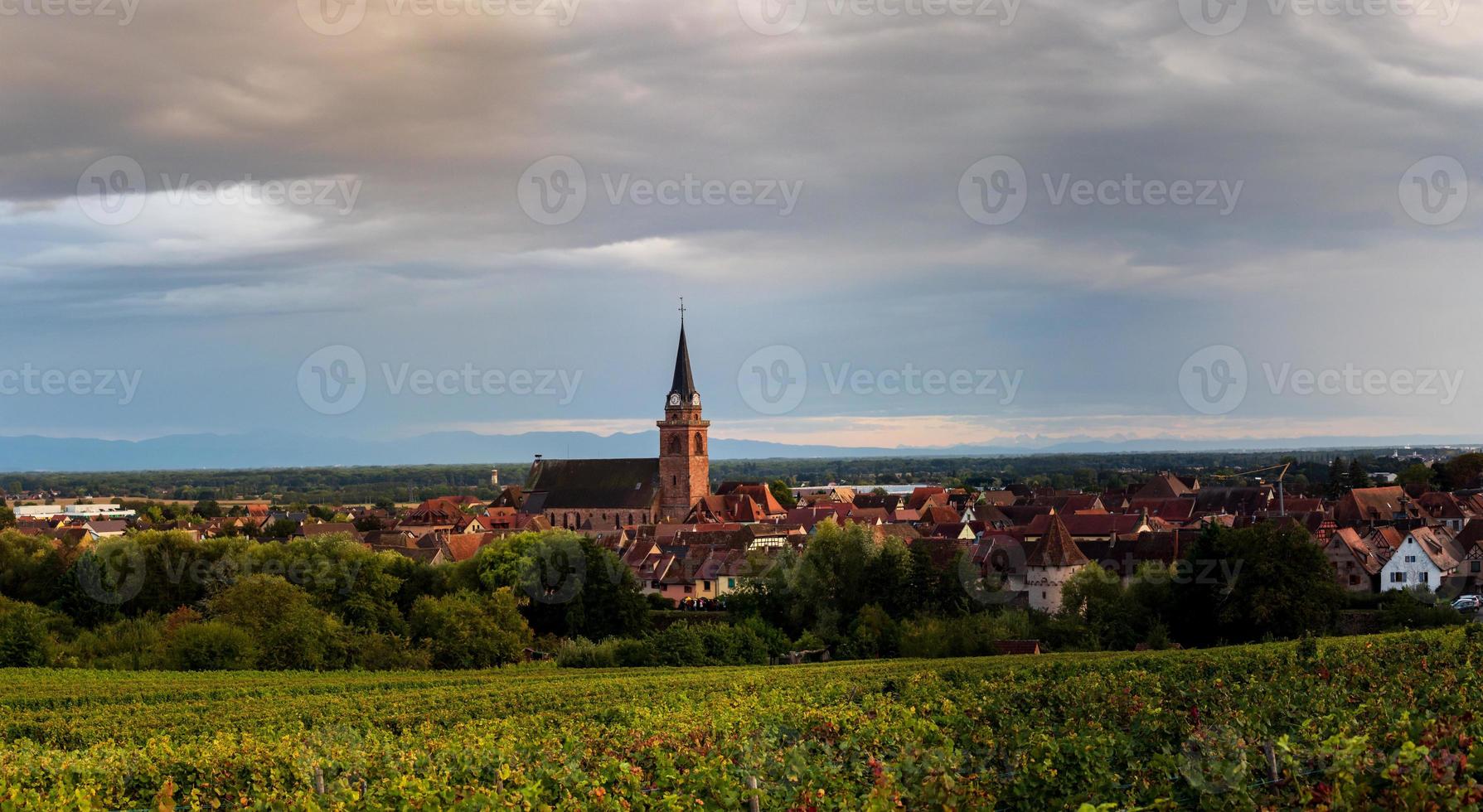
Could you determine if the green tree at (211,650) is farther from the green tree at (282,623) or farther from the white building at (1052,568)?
the white building at (1052,568)

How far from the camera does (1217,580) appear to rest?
5250 cm

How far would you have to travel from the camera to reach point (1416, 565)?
68.5 m

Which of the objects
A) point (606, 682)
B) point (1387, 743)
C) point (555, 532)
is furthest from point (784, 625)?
point (1387, 743)

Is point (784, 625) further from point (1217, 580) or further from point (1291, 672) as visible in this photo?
point (1291, 672)

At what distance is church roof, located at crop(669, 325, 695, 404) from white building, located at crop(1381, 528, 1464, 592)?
68.3 m

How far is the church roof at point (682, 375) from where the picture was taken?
123m

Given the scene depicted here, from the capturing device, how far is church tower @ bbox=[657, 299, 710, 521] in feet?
404

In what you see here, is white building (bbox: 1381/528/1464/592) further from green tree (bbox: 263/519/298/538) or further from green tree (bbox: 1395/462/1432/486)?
green tree (bbox: 263/519/298/538)

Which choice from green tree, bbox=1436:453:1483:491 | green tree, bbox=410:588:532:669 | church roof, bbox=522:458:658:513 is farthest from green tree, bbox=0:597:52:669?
green tree, bbox=1436:453:1483:491

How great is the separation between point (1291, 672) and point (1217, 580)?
3042 cm

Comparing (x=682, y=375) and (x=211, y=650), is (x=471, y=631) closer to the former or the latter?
(x=211, y=650)

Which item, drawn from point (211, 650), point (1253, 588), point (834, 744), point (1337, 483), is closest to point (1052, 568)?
point (1253, 588)

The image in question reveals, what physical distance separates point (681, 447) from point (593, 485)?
14.6 metres

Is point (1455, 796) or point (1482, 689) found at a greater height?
point (1455, 796)
